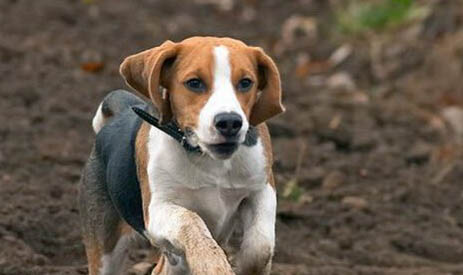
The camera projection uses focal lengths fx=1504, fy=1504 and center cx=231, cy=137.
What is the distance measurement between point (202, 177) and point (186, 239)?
0.37 meters

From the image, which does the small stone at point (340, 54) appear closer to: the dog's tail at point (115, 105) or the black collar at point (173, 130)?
the dog's tail at point (115, 105)

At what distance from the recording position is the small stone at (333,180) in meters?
9.27

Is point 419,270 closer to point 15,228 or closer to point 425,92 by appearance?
point 15,228

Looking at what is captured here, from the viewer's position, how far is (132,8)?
571 inches

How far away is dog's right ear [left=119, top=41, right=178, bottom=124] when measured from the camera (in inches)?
229

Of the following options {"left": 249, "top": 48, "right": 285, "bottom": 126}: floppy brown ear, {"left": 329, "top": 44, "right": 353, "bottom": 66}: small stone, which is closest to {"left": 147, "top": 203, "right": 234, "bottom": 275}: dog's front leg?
{"left": 249, "top": 48, "right": 285, "bottom": 126}: floppy brown ear

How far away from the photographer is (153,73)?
5.79m

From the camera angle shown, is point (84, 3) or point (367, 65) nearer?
point (367, 65)

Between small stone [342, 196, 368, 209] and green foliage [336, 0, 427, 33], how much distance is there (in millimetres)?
4912

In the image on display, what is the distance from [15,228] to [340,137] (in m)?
3.50

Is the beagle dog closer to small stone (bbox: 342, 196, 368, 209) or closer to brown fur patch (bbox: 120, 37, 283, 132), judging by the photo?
brown fur patch (bbox: 120, 37, 283, 132)

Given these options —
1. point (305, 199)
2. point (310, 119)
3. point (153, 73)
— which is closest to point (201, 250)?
point (153, 73)

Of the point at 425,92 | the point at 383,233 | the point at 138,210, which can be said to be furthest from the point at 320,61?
the point at 138,210

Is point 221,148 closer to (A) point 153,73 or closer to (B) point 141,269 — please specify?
(A) point 153,73
